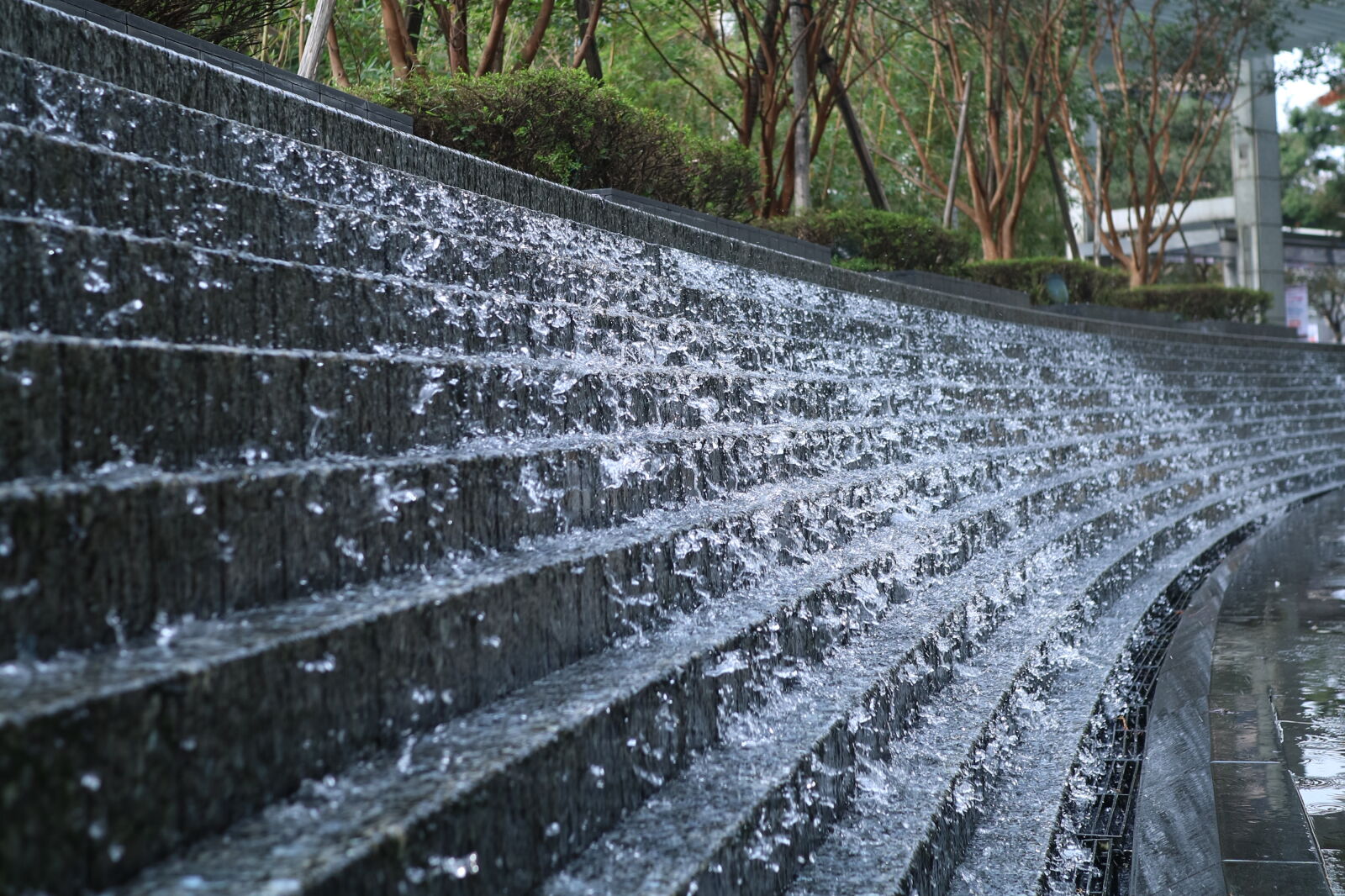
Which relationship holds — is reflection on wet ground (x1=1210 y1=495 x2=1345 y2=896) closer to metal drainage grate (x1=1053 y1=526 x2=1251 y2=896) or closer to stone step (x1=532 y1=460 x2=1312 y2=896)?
metal drainage grate (x1=1053 y1=526 x2=1251 y2=896)

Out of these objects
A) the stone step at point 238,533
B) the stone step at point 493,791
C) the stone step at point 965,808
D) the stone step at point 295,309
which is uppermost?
the stone step at point 295,309

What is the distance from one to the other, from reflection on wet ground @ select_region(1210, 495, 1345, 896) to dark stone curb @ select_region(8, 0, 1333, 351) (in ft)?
9.60

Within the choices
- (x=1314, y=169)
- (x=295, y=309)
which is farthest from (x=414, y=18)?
(x=1314, y=169)

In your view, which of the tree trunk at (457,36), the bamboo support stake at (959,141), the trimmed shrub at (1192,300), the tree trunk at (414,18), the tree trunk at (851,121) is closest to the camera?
the tree trunk at (457,36)

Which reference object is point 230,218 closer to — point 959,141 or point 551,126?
point 551,126

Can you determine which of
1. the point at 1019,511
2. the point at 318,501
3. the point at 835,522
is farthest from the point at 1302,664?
the point at 318,501

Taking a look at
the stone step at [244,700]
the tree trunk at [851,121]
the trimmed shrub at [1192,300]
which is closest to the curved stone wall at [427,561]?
the stone step at [244,700]

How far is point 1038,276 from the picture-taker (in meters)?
14.3

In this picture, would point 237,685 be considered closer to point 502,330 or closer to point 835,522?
point 502,330

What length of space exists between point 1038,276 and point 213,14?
10.7 m

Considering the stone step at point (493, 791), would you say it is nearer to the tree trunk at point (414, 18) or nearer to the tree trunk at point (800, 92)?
the tree trunk at point (414, 18)

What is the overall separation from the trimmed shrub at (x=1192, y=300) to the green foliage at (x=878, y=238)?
710 cm

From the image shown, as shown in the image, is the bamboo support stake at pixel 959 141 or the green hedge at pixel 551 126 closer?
the green hedge at pixel 551 126

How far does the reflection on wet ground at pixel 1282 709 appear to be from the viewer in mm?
3080
